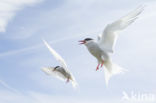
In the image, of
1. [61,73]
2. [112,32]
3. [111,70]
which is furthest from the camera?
[61,73]

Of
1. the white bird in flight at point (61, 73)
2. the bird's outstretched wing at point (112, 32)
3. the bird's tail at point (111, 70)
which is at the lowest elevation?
the bird's tail at point (111, 70)

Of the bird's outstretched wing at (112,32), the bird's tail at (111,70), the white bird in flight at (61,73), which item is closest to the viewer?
the bird's outstretched wing at (112,32)

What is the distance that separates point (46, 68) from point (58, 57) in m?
2.61

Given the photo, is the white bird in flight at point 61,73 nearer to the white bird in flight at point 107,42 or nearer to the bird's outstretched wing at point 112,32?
the white bird in flight at point 107,42

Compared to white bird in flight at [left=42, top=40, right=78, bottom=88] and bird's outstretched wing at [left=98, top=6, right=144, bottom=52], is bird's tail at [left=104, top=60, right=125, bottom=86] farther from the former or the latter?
white bird in flight at [left=42, top=40, right=78, bottom=88]

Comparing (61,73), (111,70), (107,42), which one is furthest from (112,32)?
(61,73)

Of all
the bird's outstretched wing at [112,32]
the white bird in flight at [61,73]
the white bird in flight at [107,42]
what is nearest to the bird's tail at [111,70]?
the white bird in flight at [107,42]

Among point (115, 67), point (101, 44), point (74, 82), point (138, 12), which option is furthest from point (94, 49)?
point (74, 82)

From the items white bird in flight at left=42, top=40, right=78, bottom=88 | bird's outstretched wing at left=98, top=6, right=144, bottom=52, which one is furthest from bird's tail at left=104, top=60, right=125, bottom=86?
white bird in flight at left=42, top=40, right=78, bottom=88

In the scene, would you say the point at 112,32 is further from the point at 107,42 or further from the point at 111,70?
the point at 111,70

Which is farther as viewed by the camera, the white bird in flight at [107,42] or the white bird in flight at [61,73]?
the white bird in flight at [61,73]

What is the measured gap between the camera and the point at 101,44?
1138cm

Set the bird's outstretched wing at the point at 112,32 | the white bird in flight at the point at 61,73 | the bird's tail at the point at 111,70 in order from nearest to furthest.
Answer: the bird's outstretched wing at the point at 112,32 < the bird's tail at the point at 111,70 < the white bird in flight at the point at 61,73

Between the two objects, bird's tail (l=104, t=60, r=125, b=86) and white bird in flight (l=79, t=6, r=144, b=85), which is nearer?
white bird in flight (l=79, t=6, r=144, b=85)
